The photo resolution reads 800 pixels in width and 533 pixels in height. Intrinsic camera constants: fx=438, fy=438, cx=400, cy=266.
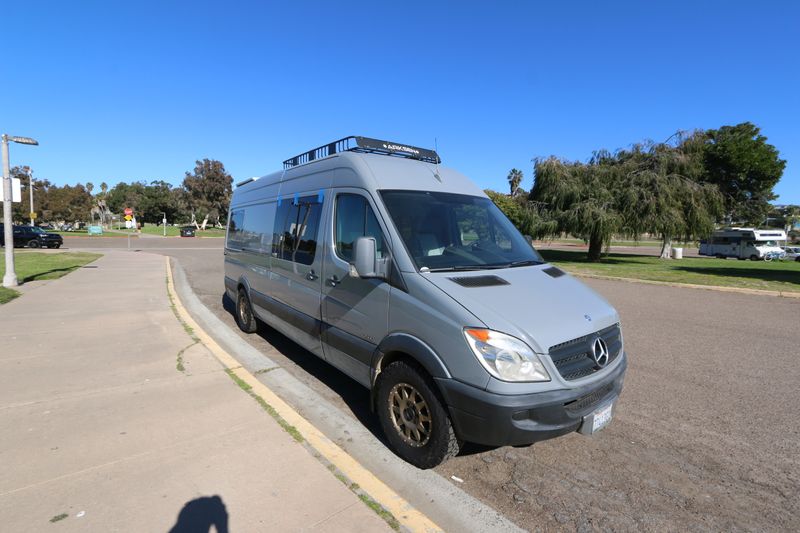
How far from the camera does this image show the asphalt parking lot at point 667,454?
2754 mm

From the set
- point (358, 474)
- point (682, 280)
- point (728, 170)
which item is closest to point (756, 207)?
point (728, 170)

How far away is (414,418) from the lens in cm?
316

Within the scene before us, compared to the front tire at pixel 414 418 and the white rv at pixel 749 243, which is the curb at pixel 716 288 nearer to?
the front tire at pixel 414 418

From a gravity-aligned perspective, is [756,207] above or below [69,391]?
above

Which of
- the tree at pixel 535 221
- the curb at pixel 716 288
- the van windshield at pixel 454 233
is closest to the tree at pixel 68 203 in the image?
the tree at pixel 535 221

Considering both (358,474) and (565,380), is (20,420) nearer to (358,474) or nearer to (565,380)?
(358,474)

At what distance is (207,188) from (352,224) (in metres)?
92.9

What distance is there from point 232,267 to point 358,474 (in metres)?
5.55

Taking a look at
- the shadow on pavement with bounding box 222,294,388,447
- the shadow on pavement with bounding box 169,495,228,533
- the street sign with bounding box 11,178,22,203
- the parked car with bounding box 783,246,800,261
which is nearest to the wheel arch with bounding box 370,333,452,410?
the shadow on pavement with bounding box 222,294,388,447

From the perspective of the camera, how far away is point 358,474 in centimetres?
298

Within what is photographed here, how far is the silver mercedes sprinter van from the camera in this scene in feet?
8.89

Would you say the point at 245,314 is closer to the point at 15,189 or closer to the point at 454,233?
the point at 454,233

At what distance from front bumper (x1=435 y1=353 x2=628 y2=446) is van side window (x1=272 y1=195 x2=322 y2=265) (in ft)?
7.56

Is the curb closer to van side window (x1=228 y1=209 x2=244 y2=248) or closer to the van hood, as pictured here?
the van hood
